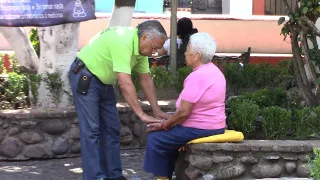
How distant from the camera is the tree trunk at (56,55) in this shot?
7582 millimetres

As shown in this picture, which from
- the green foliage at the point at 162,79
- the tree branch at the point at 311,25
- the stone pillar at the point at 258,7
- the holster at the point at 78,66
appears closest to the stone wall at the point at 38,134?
the green foliage at the point at 162,79

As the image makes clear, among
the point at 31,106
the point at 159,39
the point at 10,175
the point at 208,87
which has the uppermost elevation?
the point at 159,39

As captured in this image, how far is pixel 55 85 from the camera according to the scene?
24.6ft

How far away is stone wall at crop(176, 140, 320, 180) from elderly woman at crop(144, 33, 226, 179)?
15 centimetres

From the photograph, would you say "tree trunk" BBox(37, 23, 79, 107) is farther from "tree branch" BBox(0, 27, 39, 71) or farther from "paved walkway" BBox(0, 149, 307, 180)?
"paved walkway" BBox(0, 149, 307, 180)

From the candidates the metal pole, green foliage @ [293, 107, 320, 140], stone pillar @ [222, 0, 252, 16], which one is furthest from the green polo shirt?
stone pillar @ [222, 0, 252, 16]

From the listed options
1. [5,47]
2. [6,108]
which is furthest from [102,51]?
[5,47]

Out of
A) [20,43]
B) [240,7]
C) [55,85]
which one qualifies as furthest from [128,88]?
[240,7]

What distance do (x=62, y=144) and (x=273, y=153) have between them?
2546 mm

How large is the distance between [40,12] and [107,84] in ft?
6.55

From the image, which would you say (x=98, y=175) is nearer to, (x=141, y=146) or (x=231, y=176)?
(x=231, y=176)

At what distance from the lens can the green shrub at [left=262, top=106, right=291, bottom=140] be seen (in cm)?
610

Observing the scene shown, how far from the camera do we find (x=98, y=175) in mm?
5641

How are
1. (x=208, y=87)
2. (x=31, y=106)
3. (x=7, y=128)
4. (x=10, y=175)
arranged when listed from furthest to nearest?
(x=31, y=106)
(x=7, y=128)
(x=10, y=175)
(x=208, y=87)
